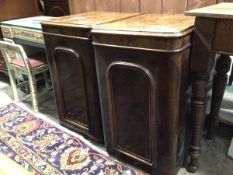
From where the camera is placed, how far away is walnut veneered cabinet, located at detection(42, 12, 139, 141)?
53.6 inches

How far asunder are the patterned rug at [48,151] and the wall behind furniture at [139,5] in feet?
3.63

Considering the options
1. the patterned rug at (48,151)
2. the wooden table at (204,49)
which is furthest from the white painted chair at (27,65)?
the wooden table at (204,49)

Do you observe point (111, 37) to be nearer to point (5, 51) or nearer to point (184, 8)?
point (184, 8)

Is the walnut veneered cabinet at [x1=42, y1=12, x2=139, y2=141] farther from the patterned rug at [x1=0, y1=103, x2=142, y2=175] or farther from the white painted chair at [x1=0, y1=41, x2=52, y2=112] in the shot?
the white painted chair at [x1=0, y1=41, x2=52, y2=112]

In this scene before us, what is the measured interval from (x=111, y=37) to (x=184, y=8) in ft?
2.30

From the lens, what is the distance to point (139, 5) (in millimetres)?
1728

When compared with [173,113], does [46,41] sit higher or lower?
higher

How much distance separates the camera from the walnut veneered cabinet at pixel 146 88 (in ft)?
3.29

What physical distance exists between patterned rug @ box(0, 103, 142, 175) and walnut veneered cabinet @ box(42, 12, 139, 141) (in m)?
0.14

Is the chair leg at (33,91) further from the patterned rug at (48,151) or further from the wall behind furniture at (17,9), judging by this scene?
the wall behind furniture at (17,9)

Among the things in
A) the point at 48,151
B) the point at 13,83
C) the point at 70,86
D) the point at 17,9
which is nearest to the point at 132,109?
the point at 70,86

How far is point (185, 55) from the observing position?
1036 mm

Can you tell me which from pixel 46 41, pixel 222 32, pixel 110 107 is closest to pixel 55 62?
pixel 46 41

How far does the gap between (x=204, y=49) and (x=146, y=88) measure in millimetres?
326
